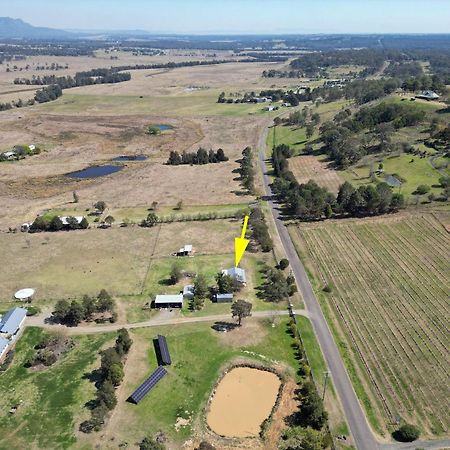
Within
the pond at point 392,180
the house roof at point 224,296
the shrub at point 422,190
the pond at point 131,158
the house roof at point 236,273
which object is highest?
the shrub at point 422,190

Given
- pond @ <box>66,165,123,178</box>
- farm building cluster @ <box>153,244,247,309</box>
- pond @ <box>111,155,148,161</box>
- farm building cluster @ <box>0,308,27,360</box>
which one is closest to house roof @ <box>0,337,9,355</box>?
farm building cluster @ <box>0,308,27,360</box>

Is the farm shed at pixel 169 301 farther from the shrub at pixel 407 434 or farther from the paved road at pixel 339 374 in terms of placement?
the shrub at pixel 407 434

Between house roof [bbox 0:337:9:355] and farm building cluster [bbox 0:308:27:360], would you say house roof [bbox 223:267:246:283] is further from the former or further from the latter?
house roof [bbox 0:337:9:355]

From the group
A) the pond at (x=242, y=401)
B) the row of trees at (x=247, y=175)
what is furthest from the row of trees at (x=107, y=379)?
the row of trees at (x=247, y=175)

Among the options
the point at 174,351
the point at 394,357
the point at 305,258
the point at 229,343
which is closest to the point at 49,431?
the point at 174,351

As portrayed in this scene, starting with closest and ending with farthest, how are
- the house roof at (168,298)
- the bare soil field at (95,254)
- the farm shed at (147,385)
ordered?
the farm shed at (147,385) → the house roof at (168,298) → the bare soil field at (95,254)

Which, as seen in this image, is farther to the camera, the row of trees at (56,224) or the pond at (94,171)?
the pond at (94,171)
